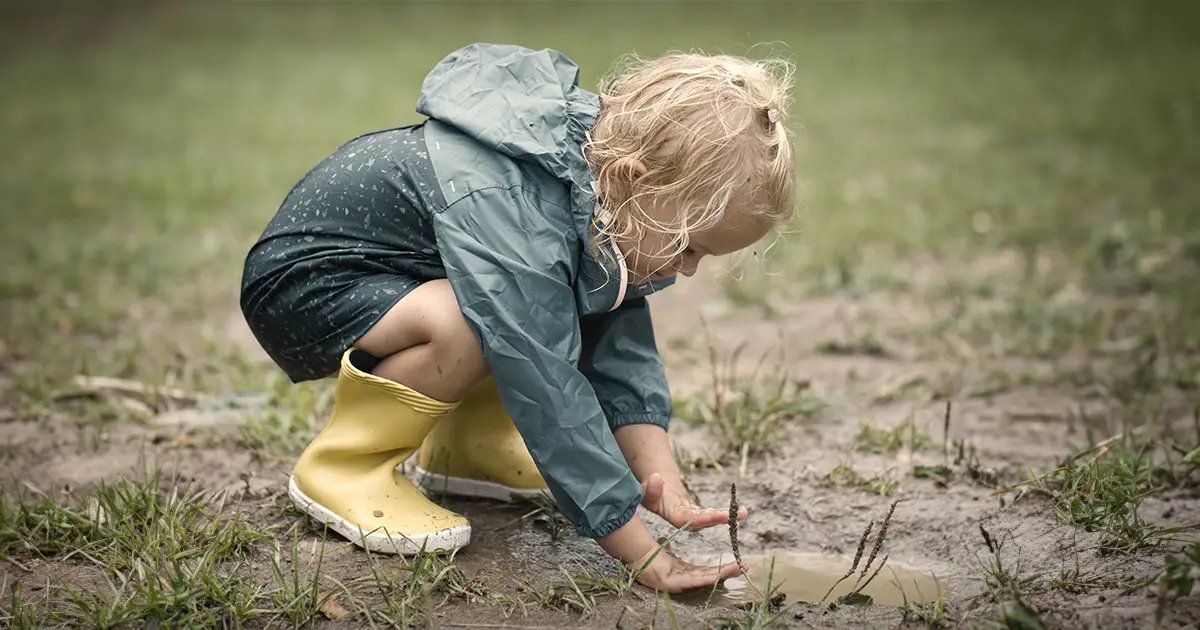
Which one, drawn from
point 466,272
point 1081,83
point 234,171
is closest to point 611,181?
point 466,272

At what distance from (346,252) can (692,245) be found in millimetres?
645

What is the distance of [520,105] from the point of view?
216 centimetres

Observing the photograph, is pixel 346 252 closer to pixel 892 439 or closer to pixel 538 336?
pixel 538 336

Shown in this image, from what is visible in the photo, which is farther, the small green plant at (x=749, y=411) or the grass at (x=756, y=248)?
the small green plant at (x=749, y=411)

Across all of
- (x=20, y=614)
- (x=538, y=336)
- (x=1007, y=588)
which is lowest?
(x=20, y=614)

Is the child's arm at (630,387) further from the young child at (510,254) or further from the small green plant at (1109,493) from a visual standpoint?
the small green plant at (1109,493)

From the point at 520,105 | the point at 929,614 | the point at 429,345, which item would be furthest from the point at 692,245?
the point at 929,614

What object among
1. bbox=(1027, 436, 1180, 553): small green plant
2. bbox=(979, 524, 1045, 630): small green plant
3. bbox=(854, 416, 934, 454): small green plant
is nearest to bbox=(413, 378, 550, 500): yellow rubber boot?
bbox=(854, 416, 934, 454): small green plant

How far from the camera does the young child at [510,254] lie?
6.67ft

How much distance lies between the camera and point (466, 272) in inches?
79.0

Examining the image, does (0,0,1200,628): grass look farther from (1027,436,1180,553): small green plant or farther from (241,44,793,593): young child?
(241,44,793,593): young child

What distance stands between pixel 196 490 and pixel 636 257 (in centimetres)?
111

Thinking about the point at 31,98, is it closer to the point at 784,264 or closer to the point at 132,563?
the point at 784,264

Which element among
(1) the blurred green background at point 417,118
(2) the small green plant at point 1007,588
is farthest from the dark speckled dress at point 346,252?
(2) the small green plant at point 1007,588
